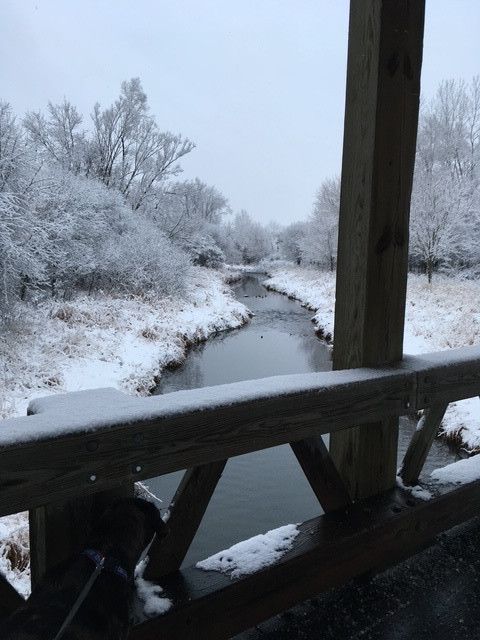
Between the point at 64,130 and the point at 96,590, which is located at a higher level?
the point at 64,130

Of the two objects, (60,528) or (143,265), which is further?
(143,265)

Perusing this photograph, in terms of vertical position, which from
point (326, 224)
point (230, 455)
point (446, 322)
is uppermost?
point (326, 224)

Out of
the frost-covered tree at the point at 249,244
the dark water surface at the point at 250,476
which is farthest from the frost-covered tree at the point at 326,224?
the frost-covered tree at the point at 249,244

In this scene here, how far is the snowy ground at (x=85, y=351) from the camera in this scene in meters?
7.08

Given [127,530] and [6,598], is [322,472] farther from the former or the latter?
[6,598]

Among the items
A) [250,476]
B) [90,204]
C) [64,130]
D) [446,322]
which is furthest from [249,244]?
[250,476]

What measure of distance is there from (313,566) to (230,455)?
0.74m

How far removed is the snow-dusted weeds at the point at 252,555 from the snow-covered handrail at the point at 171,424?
54 cm

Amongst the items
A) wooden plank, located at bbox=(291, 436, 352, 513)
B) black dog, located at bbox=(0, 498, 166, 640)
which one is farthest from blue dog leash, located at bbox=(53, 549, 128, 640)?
wooden plank, located at bbox=(291, 436, 352, 513)

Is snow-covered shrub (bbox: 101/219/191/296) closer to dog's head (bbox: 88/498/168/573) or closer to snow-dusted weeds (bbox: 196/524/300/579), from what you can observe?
snow-dusted weeds (bbox: 196/524/300/579)

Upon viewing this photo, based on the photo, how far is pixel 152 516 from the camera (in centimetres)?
153

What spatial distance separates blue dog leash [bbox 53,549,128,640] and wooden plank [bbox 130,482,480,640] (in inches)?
18.3

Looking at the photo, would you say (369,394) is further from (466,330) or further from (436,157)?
(436,157)

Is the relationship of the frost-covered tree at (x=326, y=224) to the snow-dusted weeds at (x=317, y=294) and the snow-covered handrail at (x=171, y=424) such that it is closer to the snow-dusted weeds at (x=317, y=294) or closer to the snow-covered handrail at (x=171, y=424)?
the snow-dusted weeds at (x=317, y=294)
